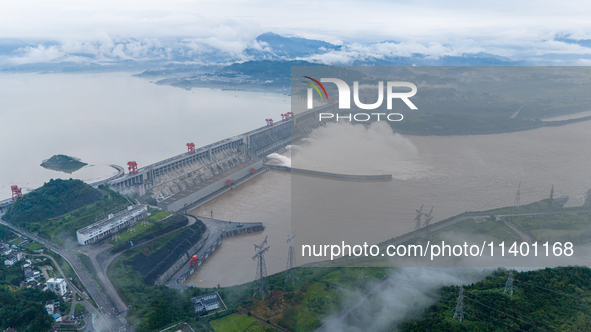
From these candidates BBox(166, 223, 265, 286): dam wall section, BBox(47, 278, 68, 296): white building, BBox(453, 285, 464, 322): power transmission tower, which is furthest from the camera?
BBox(166, 223, 265, 286): dam wall section

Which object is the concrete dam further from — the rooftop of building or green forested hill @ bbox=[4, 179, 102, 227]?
the rooftop of building

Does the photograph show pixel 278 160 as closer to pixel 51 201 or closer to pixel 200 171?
pixel 200 171

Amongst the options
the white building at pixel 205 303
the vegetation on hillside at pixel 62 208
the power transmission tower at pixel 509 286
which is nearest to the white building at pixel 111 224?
the vegetation on hillside at pixel 62 208

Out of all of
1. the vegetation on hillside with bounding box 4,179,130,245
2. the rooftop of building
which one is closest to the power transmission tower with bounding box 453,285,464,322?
the rooftop of building

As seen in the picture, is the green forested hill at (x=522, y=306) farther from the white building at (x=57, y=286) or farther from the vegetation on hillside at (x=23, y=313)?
the white building at (x=57, y=286)

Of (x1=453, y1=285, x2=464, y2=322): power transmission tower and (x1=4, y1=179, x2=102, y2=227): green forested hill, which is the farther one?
(x1=4, y1=179, x2=102, y2=227): green forested hill

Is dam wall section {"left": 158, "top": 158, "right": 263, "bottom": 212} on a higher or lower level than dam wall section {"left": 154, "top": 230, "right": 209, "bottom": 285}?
higher

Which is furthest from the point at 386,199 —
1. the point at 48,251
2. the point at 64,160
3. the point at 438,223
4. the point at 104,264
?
the point at 64,160

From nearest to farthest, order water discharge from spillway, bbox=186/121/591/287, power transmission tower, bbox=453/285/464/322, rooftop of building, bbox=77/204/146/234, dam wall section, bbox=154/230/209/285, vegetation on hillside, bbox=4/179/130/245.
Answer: power transmission tower, bbox=453/285/464/322, dam wall section, bbox=154/230/209/285, rooftop of building, bbox=77/204/146/234, vegetation on hillside, bbox=4/179/130/245, water discharge from spillway, bbox=186/121/591/287
